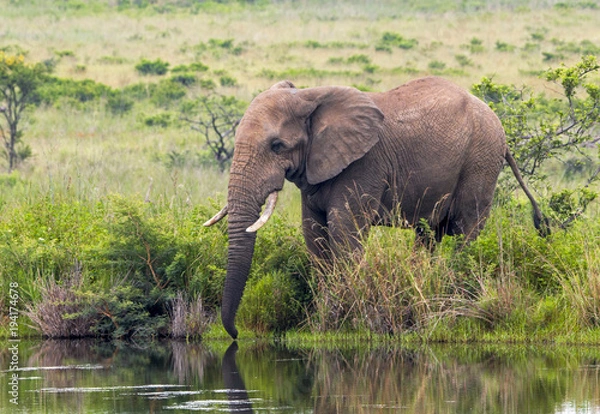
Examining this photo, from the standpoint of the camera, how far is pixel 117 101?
110ft

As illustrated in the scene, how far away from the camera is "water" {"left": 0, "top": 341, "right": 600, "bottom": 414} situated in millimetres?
8508

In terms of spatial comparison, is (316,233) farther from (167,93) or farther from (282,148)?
(167,93)

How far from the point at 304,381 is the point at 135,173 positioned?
12.4 m

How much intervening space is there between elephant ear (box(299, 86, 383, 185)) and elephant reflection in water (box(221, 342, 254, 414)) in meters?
1.93

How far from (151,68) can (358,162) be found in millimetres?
29079

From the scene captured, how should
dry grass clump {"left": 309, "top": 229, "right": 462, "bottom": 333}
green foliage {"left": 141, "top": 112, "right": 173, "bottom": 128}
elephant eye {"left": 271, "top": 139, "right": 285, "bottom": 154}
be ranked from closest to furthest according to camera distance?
dry grass clump {"left": 309, "top": 229, "right": 462, "bottom": 333} < elephant eye {"left": 271, "top": 139, "right": 285, "bottom": 154} < green foliage {"left": 141, "top": 112, "right": 173, "bottom": 128}

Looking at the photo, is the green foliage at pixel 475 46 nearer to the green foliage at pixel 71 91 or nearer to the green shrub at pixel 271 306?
the green foliage at pixel 71 91

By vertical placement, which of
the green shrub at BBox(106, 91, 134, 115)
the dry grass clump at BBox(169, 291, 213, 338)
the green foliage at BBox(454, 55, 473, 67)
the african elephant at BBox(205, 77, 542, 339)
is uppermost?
the green foliage at BBox(454, 55, 473, 67)

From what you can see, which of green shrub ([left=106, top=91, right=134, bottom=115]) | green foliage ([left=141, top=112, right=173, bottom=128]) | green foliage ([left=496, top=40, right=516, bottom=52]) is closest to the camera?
green foliage ([left=141, top=112, right=173, bottom=128])

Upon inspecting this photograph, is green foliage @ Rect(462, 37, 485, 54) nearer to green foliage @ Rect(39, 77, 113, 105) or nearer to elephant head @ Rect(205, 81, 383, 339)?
green foliage @ Rect(39, 77, 113, 105)

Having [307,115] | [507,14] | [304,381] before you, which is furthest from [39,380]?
[507,14]

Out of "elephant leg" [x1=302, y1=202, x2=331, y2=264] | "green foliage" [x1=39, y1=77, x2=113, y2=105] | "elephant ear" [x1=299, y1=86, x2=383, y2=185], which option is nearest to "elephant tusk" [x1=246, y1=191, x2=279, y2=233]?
"elephant ear" [x1=299, y1=86, x2=383, y2=185]

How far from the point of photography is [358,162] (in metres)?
11.8

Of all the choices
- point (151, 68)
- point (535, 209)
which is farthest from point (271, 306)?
point (151, 68)
